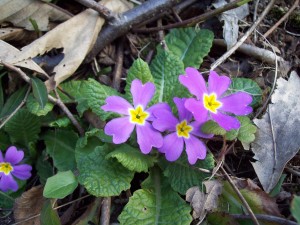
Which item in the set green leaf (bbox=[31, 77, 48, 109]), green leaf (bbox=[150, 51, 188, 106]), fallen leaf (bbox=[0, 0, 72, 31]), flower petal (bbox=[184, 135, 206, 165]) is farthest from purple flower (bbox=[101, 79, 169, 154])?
fallen leaf (bbox=[0, 0, 72, 31])

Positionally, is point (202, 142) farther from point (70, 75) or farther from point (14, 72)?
point (14, 72)

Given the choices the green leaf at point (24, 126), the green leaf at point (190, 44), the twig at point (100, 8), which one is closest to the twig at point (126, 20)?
the twig at point (100, 8)

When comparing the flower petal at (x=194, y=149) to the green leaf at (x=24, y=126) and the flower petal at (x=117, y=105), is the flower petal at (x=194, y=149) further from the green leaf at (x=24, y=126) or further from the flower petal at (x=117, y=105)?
the green leaf at (x=24, y=126)

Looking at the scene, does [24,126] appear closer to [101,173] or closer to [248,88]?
[101,173]

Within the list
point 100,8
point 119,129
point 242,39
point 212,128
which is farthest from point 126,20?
point 212,128

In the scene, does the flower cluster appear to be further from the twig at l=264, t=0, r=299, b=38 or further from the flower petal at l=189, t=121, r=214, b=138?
the twig at l=264, t=0, r=299, b=38
